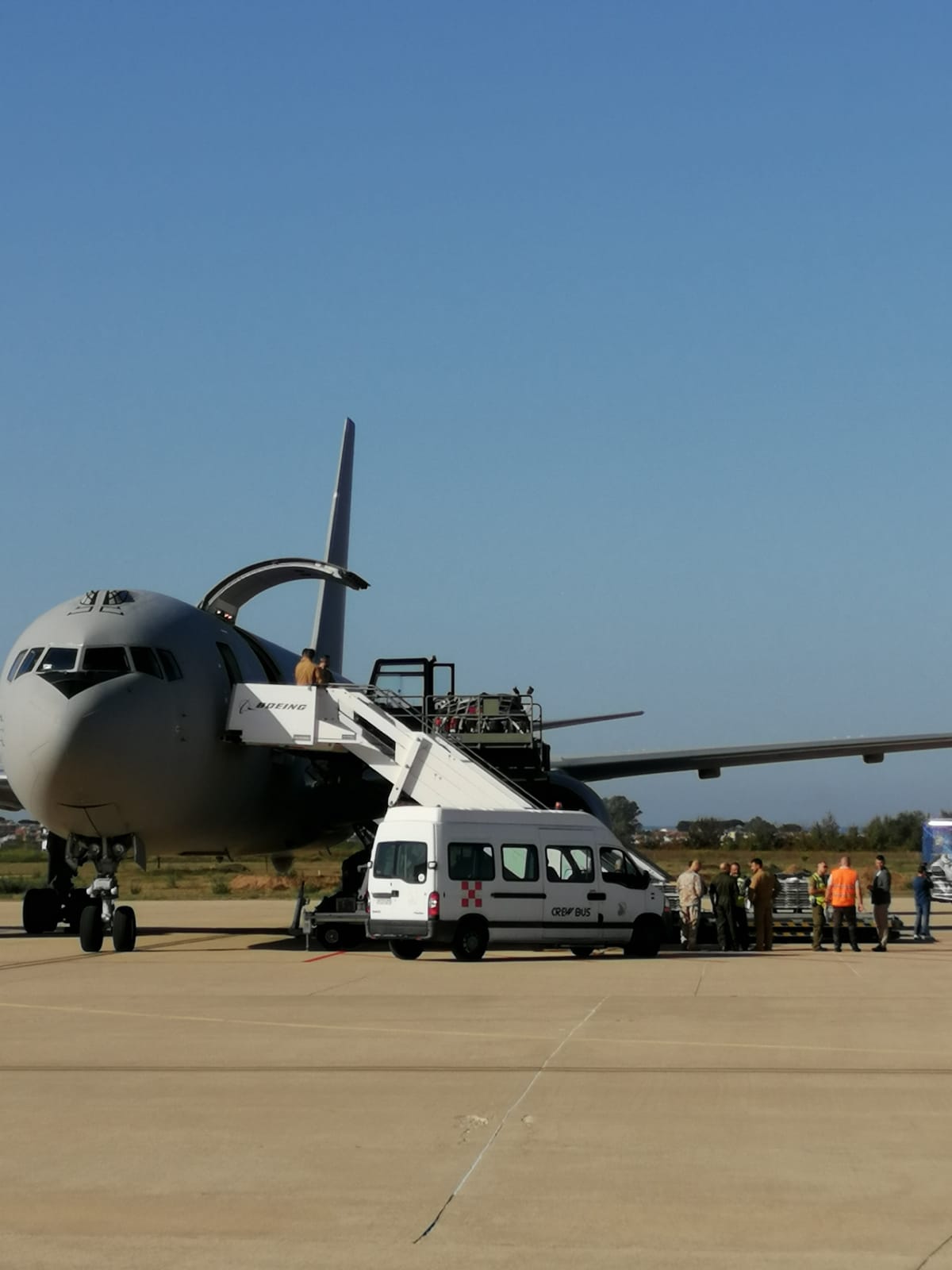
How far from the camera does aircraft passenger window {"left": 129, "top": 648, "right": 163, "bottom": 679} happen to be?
2191cm

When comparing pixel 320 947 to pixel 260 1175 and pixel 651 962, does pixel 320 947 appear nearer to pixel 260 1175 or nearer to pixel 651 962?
pixel 651 962

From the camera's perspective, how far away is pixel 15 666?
22.4 meters

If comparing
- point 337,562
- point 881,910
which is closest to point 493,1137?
point 881,910

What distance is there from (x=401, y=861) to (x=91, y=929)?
171 inches

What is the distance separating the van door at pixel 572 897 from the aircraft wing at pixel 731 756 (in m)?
11.8

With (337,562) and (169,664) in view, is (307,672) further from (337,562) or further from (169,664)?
(337,562)

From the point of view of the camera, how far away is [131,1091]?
9773 millimetres

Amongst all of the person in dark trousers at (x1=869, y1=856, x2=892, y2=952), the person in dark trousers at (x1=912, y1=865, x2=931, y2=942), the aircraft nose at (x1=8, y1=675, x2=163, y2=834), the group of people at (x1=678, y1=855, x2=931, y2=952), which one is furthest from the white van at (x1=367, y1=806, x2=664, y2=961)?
the person in dark trousers at (x1=912, y1=865, x2=931, y2=942)

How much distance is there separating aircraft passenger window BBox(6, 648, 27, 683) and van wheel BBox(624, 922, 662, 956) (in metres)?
9.17

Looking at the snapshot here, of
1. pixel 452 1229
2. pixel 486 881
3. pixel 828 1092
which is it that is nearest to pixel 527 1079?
pixel 828 1092

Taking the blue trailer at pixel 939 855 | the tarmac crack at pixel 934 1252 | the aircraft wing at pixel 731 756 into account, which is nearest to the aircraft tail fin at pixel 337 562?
the aircraft wing at pixel 731 756

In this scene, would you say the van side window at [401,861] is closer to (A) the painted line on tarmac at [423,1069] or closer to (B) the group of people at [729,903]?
(B) the group of people at [729,903]

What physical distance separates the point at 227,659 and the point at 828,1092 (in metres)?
16.2

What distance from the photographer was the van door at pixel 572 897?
70.1 ft
